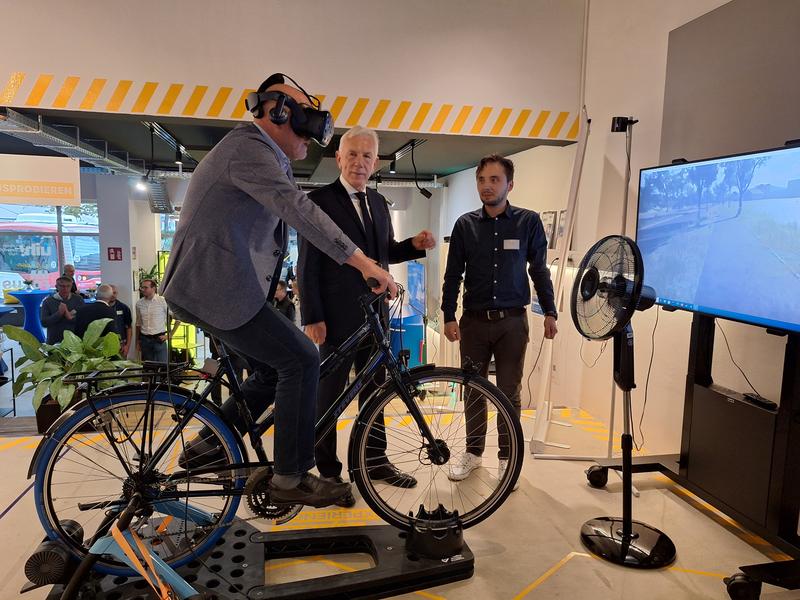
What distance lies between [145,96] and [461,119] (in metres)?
2.08

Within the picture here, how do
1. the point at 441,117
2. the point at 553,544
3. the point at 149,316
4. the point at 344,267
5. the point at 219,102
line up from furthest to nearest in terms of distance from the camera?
the point at 149,316, the point at 441,117, the point at 219,102, the point at 344,267, the point at 553,544

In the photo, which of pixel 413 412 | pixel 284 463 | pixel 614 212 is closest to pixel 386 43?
pixel 614 212

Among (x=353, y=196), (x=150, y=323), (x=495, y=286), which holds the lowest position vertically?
(x=150, y=323)

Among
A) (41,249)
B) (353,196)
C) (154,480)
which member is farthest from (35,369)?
(41,249)

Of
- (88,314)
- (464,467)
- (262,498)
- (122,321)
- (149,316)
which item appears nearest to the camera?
(262,498)

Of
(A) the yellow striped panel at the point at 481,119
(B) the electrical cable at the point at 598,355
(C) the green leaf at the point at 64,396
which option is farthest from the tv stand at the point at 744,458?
(C) the green leaf at the point at 64,396

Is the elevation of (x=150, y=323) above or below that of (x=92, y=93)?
below

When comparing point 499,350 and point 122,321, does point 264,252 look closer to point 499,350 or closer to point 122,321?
point 499,350

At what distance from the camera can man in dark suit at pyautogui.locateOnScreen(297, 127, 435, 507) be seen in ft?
7.89

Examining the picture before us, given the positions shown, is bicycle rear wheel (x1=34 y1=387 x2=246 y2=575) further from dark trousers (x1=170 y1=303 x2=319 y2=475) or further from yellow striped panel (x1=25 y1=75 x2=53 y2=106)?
yellow striped panel (x1=25 y1=75 x2=53 y2=106)

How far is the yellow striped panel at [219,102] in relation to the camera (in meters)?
3.29

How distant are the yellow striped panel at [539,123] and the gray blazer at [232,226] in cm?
Answer: 260

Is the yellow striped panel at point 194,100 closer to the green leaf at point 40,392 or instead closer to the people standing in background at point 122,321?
the green leaf at point 40,392

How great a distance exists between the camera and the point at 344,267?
245 centimetres
